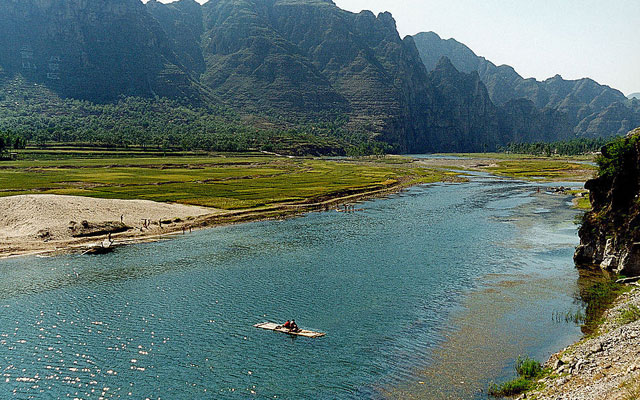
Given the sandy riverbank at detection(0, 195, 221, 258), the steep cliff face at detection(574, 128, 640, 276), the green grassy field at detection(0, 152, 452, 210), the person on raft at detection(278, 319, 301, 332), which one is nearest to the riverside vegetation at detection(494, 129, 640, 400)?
the steep cliff face at detection(574, 128, 640, 276)

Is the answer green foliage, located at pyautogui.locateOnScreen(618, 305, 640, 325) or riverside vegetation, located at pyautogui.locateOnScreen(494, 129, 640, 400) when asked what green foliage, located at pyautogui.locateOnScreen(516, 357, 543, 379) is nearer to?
riverside vegetation, located at pyautogui.locateOnScreen(494, 129, 640, 400)

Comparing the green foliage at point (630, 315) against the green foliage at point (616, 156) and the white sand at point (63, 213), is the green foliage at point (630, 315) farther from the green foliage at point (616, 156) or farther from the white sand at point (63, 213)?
the white sand at point (63, 213)

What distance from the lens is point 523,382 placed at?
30.3m

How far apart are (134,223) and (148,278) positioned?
32.5m

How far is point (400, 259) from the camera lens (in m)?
65.9

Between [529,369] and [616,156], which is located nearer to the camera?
[529,369]

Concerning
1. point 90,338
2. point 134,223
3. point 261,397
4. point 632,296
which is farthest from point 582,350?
point 134,223

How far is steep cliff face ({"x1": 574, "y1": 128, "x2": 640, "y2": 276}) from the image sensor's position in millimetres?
53069

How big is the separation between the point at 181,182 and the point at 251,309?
9855cm

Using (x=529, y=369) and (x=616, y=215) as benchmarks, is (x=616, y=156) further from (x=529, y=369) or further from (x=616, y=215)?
(x=529, y=369)

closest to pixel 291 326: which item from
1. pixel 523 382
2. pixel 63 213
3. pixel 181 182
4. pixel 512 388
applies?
pixel 512 388

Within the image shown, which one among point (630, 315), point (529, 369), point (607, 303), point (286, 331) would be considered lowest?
point (286, 331)

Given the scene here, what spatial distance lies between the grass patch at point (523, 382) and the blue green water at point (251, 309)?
74.6 inches

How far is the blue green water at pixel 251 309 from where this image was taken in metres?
32.9
